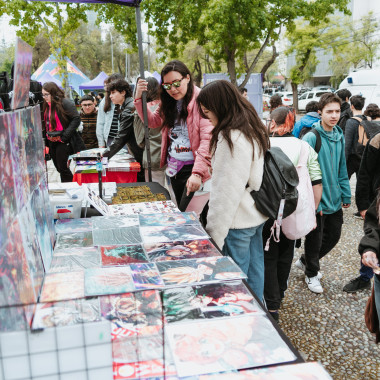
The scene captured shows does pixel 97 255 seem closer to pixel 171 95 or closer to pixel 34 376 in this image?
pixel 34 376

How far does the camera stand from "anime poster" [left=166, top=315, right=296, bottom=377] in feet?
3.67

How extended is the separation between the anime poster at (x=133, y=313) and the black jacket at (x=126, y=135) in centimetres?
290

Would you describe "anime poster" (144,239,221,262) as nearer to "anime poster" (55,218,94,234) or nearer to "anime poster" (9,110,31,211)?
"anime poster" (55,218,94,234)

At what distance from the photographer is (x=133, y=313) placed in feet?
4.30

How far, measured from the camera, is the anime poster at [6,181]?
1.11 m

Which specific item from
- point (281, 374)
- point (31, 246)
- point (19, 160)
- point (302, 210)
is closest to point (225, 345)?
point (281, 374)

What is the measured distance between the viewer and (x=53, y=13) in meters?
9.92

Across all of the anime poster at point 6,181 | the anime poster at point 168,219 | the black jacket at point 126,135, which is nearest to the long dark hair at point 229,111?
the anime poster at point 168,219

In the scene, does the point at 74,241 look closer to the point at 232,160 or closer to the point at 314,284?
the point at 232,160

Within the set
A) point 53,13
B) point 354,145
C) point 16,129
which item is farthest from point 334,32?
point 16,129

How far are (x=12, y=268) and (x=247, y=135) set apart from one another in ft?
4.42

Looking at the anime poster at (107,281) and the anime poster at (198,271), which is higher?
the anime poster at (107,281)

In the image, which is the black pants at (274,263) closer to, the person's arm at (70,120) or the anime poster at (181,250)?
the anime poster at (181,250)

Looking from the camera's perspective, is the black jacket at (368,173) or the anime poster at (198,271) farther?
the black jacket at (368,173)
